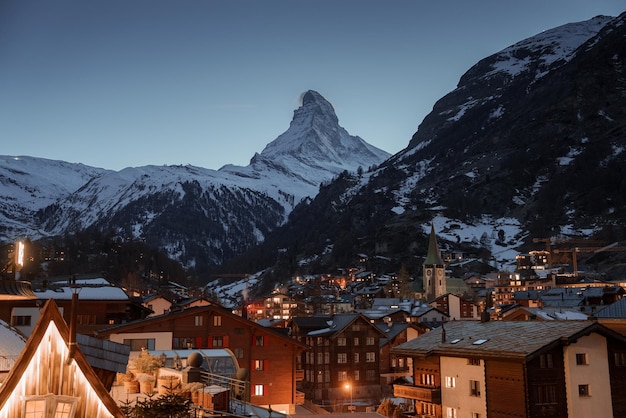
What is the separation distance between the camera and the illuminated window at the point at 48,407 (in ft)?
47.5

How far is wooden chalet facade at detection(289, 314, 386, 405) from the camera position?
8394cm

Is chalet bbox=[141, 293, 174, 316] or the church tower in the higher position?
the church tower

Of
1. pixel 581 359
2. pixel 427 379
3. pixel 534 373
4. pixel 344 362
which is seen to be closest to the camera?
pixel 534 373

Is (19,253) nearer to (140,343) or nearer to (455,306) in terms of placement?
(140,343)

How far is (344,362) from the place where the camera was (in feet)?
278

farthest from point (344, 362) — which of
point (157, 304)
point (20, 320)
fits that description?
point (20, 320)

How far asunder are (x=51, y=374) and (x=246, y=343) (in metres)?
38.3

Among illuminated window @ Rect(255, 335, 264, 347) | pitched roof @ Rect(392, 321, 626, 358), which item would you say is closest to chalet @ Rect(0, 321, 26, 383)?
pitched roof @ Rect(392, 321, 626, 358)

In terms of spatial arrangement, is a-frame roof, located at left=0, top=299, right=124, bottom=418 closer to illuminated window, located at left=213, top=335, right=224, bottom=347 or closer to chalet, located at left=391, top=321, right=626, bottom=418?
chalet, located at left=391, top=321, right=626, bottom=418

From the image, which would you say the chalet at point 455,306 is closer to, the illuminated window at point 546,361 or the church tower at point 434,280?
the church tower at point 434,280

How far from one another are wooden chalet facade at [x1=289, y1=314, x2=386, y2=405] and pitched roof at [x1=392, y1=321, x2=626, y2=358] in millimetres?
35150

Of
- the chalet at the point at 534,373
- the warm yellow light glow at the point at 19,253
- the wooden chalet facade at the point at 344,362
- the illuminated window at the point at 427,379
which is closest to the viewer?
the warm yellow light glow at the point at 19,253

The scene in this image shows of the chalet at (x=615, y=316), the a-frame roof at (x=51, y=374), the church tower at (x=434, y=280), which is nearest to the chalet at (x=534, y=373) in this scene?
the chalet at (x=615, y=316)

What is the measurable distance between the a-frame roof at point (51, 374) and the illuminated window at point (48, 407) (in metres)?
0.12
